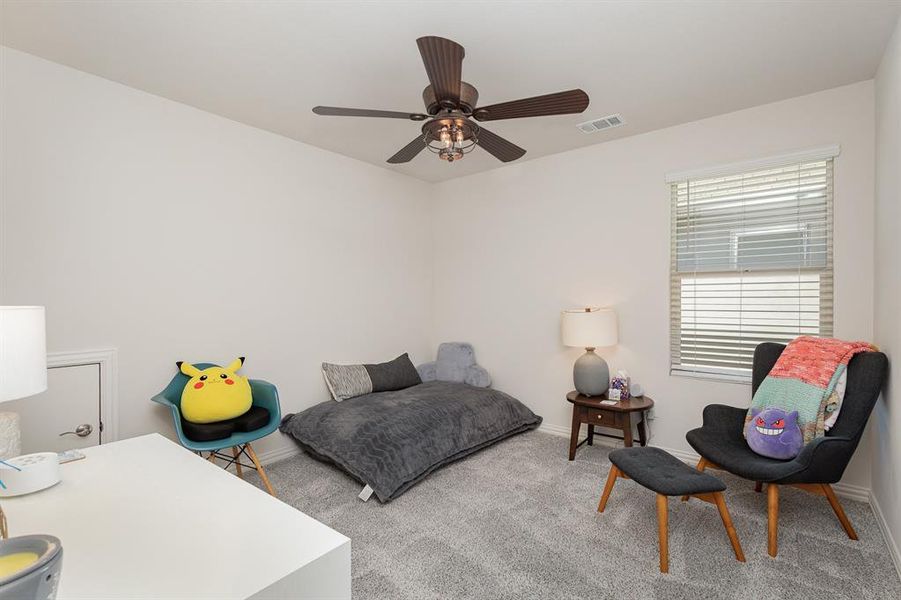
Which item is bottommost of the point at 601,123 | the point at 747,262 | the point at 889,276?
the point at 889,276

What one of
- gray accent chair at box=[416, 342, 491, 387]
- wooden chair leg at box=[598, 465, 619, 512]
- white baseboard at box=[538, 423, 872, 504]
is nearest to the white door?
gray accent chair at box=[416, 342, 491, 387]

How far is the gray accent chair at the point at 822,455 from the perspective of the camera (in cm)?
210

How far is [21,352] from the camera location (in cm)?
115

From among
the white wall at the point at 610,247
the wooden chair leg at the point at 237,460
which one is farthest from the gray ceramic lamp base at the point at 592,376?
the wooden chair leg at the point at 237,460

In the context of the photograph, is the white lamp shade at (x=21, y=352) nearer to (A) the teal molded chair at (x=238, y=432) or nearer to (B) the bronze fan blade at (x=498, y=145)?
(A) the teal molded chair at (x=238, y=432)

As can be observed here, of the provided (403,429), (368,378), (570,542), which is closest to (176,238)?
(368,378)

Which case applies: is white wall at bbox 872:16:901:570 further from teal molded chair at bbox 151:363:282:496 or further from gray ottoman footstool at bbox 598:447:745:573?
teal molded chair at bbox 151:363:282:496

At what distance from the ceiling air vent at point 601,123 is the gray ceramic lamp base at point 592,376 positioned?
176 centimetres

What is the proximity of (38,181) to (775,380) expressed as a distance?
167 inches

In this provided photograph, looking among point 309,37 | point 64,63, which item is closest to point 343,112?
point 309,37

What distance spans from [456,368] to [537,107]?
9.34 ft

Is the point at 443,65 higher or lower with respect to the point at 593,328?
higher

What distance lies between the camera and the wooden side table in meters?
3.25

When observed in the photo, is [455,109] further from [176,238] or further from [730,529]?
[730,529]
